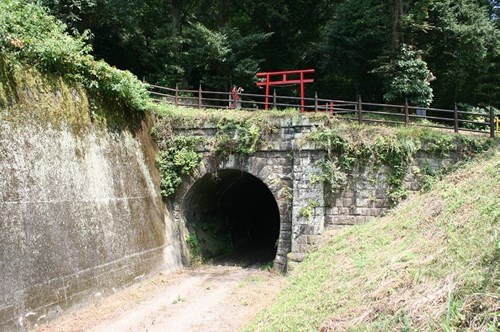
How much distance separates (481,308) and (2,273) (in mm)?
7134

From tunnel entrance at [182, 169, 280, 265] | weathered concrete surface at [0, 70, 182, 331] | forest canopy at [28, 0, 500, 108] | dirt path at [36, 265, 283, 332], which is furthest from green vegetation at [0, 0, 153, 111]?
forest canopy at [28, 0, 500, 108]

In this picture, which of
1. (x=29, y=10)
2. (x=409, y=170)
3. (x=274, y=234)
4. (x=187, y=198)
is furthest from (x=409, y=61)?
(x=29, y=10)

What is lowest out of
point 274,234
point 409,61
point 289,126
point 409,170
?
point 274,234

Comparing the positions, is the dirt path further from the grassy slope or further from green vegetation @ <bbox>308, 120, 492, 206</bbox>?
green vegetation @ <bbox>308, 120, 492, 206</bbox>

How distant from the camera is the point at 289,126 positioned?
40.7ft

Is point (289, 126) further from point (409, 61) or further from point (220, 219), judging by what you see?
point (409, 61)

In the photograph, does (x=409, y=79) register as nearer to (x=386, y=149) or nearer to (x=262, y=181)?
(x=386, y=149)

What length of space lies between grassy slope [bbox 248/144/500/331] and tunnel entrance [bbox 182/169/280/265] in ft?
16.1

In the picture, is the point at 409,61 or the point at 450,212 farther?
the point at 409,61

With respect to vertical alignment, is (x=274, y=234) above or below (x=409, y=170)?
below

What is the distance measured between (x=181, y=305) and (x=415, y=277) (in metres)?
5.60

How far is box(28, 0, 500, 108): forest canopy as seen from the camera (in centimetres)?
1842

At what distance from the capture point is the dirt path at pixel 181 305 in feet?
26.4

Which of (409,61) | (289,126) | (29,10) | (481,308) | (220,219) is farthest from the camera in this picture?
(409,61)
